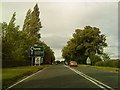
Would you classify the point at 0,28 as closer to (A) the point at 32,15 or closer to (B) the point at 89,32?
(A) the point at 32,15

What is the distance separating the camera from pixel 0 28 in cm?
4572

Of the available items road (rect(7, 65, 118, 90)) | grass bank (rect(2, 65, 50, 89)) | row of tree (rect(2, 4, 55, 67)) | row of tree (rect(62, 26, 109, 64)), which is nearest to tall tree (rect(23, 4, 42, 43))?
row of tree (rect(2, 4, 55, 67))

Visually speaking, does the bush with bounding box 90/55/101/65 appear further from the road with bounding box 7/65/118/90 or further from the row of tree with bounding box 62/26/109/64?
the road with bounding box 7/65/118/90

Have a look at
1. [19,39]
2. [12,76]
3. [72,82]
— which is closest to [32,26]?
[19,39]

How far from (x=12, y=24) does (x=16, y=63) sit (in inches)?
643

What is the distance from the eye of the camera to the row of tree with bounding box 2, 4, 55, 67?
43.2 m

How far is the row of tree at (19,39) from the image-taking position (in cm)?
4320

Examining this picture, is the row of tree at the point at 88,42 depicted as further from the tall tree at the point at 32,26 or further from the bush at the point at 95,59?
the tall tree at the point at 32,26

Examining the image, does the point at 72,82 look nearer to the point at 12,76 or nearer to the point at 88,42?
the point at 12,76

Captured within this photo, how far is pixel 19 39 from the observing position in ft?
171

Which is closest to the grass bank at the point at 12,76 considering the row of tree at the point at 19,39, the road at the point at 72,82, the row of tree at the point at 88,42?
the road at the point at 72,82

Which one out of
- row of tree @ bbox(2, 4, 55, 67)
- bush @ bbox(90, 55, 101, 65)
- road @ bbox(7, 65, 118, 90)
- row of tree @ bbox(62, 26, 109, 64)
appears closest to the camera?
road @ bbox(7, 65, 118, 90)

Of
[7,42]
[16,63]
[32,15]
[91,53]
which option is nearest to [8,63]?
[16,63]

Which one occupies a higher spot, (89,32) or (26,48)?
(89,32)
